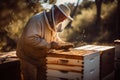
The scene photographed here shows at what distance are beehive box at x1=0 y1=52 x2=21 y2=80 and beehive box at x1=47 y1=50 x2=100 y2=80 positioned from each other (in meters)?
1.04

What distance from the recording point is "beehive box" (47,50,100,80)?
3.73m

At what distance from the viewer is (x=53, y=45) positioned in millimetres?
4137

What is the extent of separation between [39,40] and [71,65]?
0.68m

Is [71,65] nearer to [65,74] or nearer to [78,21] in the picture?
[65,74]

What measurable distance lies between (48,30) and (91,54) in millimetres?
890

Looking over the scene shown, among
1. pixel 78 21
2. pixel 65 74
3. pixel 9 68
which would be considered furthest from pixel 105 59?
pixel 78 21

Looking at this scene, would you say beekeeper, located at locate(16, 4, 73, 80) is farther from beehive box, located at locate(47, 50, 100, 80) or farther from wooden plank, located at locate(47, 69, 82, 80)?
wooden plank, located at locate(47, 69, 82, 80)

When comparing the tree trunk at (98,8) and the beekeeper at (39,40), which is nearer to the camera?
the beekeeper at (39,40)

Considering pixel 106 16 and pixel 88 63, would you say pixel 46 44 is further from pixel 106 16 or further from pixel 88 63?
pixel 106 16

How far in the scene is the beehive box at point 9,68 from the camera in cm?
473

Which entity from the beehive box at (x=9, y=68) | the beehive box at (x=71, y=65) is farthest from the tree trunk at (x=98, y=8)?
the beehive box at (x=71, y=65)

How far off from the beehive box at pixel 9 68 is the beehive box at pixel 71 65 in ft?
3.41

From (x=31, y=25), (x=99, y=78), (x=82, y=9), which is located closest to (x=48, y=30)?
(x=31, y=25)

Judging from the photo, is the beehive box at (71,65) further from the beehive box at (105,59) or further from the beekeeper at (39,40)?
the beehive box at (105,59)
